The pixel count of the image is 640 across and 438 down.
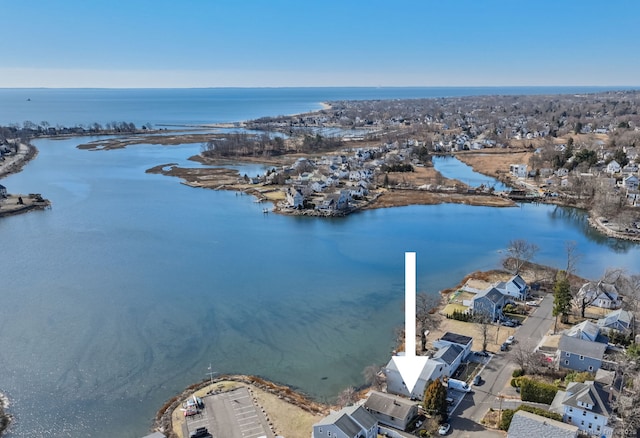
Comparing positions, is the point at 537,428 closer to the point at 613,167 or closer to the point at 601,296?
the point at 601,296

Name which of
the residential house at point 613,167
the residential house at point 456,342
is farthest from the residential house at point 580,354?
the residential house at point 613,167

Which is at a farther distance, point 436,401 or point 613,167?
point 613,167

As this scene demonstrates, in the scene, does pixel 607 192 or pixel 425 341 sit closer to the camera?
pixel 425 341

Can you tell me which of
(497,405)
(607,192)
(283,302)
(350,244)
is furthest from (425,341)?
(607,192)

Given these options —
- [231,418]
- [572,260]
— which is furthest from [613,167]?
[231,418]

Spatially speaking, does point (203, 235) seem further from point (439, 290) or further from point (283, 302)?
point (439, 290)

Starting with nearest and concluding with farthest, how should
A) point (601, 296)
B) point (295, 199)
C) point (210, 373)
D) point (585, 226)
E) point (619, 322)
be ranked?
point (210, 373)
point (619, 322)
point (601, 296)
point (585, 226)
point (295, 199)

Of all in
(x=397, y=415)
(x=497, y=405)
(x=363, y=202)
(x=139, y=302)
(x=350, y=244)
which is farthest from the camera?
(x=363, y=202)

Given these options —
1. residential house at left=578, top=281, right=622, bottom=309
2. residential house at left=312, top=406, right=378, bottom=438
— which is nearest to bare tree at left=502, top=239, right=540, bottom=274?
residential house at left=578, top=281, right=622, bottom=309
